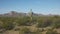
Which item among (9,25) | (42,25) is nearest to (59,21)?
(42,25)

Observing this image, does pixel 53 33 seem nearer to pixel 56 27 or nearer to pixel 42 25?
pixel 56 27

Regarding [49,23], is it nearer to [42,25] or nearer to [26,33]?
[42,25]

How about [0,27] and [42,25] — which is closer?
[0,27]

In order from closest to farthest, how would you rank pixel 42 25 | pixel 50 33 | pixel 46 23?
pixel 50 33, pixel 42 25, pixel 46 23

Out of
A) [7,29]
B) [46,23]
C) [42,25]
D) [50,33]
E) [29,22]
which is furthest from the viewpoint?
[29,22]

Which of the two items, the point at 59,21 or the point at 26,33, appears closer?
the point at 26,33

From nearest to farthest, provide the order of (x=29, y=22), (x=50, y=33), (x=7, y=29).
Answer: (x=50, y=33)
(x=7, y=29)
(x=29, y=22)

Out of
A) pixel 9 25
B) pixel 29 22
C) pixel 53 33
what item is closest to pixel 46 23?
pixel 29 22

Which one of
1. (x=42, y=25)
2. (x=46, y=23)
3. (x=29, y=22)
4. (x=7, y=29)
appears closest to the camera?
(x=7, y=29)
